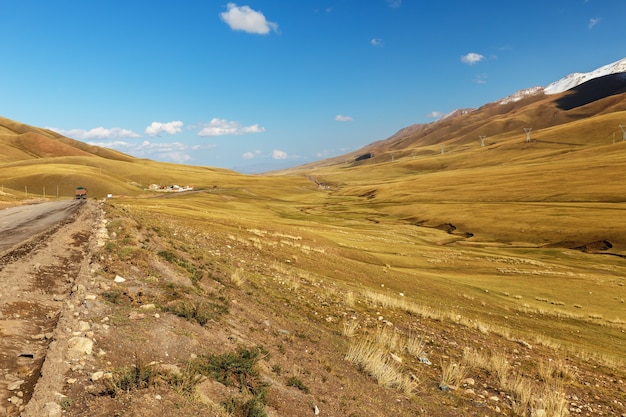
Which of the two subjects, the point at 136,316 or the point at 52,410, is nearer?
the point at 52,410

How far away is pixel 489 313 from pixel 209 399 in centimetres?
2532

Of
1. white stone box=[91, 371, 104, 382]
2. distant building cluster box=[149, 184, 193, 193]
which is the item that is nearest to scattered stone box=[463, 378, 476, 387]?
white stone box=[91, 371, 104, 382]

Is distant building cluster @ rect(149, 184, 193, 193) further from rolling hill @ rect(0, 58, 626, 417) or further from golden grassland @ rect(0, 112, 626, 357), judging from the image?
rolling hill @ rect(0, 58, 626, 417)

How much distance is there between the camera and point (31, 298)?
10.0 metres

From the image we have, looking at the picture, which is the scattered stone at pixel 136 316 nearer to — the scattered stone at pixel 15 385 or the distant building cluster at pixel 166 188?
the scattered stone at pixel 15 385

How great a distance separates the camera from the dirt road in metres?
6.29

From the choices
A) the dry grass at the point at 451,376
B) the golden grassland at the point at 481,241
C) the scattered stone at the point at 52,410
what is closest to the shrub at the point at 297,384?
the scattered stone at the point at 52,410

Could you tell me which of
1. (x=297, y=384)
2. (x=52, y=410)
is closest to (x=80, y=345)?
(x=52, y=410)

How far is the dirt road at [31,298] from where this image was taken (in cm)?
629

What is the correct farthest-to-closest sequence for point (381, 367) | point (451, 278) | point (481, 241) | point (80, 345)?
1. point (481, 241)
2. point (451, 278)
3. point (381, 367)
4. point (80, 345)

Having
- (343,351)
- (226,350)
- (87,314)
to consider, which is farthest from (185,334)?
(343,351)

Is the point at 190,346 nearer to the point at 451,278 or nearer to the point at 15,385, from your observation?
the point at 15,385

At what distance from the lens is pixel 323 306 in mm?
18891

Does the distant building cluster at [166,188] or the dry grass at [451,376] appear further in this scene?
the distant building cluster at [166,188]
